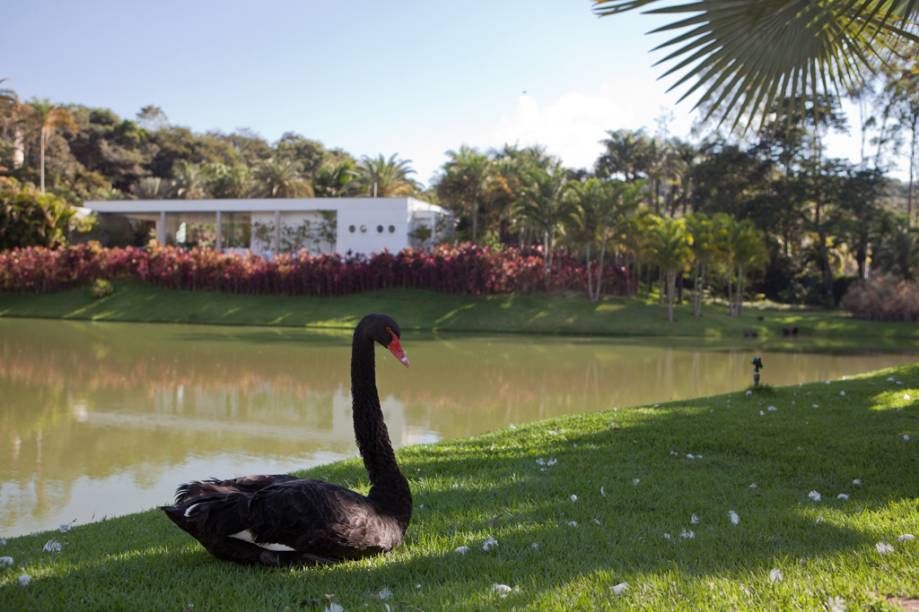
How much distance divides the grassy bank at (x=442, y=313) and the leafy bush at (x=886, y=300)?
3.63ft

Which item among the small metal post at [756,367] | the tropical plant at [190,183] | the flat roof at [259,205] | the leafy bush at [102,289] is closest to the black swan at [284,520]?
the small metal post at [756,367]

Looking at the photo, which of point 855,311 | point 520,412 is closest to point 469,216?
point 855,311

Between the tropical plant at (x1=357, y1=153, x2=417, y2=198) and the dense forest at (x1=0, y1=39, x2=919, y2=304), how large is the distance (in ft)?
0.38

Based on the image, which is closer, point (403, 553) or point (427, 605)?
point (427, 605)

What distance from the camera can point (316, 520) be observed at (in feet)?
12.2

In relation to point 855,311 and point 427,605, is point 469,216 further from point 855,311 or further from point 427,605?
point 427,605

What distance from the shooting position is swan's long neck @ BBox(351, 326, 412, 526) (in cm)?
417

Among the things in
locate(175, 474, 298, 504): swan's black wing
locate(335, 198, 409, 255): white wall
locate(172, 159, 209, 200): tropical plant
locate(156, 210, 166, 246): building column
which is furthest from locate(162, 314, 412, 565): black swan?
locate(172, 159, 209, 200): tropical plant

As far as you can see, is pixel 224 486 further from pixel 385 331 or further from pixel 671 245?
pixel 671 245

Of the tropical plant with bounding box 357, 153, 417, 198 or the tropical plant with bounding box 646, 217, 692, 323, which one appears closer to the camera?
the tropical plant with bounding box 646, 217, 692, 323

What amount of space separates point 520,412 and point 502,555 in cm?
914

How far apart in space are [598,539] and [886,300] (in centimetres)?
3726

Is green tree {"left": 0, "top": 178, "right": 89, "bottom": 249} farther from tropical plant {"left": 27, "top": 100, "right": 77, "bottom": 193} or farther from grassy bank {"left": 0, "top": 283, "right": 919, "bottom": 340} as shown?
tropical plant {"left": 27, "top": 100, "right": 77, "bottom": 193}

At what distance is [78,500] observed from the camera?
24.0ft
